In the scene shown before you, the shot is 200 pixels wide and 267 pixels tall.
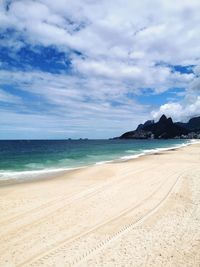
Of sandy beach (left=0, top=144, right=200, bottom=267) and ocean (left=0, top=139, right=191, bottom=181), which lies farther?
ocean (left=0, top=139, right=191, bottom=181)

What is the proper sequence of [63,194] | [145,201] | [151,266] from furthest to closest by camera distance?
[63,194]
[145,201]
[151,266]

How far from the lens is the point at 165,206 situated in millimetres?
10109

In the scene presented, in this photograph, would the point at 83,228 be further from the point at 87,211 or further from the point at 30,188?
the point at 30,188

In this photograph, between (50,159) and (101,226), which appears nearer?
(101,226)

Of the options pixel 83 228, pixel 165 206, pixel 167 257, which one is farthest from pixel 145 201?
pixel 167 257

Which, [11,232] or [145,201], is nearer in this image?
[11,232]

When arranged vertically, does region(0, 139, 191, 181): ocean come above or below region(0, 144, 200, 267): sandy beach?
above

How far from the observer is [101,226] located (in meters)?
8.15

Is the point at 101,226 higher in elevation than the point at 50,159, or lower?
lower

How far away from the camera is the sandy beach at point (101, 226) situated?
6148mm

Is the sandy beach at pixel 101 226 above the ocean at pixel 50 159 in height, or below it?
below

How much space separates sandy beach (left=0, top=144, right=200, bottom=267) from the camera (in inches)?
242

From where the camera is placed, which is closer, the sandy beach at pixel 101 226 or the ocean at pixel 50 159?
the sandy beach at pixel 101 226

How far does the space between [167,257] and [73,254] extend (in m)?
2.18
